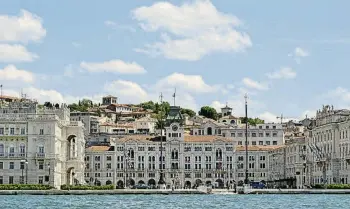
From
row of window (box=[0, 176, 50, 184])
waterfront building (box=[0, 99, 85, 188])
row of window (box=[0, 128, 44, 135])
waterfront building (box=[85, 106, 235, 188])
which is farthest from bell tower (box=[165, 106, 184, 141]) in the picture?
row of window (box=[0, 128, 44, 135])

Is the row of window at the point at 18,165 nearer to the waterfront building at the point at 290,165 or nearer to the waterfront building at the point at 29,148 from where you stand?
the waterfront building at the point at 29,148

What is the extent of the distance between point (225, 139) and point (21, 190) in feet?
227

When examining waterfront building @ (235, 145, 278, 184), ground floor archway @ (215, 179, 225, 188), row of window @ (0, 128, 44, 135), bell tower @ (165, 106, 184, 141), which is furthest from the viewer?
waterfront building @ (235, 145, 278, 184)

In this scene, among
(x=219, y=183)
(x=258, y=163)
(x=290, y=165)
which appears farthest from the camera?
(x=258, y=163)

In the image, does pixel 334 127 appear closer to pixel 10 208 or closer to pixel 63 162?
pixel 63 162

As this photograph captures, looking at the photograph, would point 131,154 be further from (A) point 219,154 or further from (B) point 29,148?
(B) point 29,148

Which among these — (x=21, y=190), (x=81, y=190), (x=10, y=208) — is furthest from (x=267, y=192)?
(x=10, y=208)

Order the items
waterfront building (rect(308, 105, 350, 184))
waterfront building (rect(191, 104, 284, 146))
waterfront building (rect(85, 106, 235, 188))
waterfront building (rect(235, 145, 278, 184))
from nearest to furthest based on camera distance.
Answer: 1. waterfront building (rect(308, 105, 350, 184))
2. waterfront building (rect(85, 106, 235, 188))
3. waterfront building (rect(235, 145, 278, 184))
4. waterfront building (rect(191, 104, 284, 146))

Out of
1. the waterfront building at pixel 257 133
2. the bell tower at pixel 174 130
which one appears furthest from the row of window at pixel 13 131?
the waterfront building at pixel 257 133

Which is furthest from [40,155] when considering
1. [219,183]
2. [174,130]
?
[219,183]

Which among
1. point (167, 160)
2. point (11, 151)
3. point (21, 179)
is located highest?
point (11, 151)

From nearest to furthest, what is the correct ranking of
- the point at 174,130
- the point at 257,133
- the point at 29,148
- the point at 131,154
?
the point at 29,148
the point at 131,154
the point at 174,130
the point at 257,133

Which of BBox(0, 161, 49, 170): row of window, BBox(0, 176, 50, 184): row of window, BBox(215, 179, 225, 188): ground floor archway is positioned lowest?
BBox(215, 179, 225, 188): ground floor archway

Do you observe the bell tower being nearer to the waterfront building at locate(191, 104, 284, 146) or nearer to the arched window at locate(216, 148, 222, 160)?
the arched window at locate(216, 148, 222, 160)
